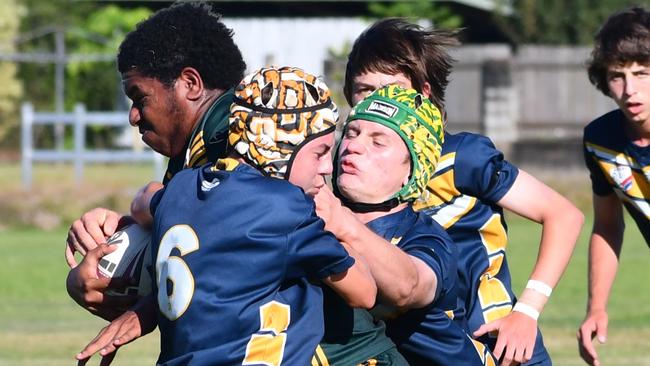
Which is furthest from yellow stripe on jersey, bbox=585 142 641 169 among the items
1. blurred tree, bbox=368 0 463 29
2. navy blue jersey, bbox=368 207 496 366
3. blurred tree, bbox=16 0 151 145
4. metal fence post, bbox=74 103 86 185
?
blurred tree, bbox=16 0 151 145

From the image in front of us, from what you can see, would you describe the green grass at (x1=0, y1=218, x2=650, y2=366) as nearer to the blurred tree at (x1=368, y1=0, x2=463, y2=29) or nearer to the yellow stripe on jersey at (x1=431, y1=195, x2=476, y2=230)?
the yellow stripe on jersey at (x1=431, y1=195, x2=476, y2=230)

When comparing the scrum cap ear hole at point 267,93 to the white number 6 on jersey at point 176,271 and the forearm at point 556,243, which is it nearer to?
the white number 6 on jersey at point 176,271

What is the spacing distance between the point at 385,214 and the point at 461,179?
689 mm

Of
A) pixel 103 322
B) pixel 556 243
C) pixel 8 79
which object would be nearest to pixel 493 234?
pixel 556 243

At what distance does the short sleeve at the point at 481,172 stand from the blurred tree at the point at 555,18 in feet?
92.6

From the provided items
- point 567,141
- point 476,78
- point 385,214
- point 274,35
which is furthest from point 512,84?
point 385,214

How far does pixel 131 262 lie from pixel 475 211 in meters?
1.26

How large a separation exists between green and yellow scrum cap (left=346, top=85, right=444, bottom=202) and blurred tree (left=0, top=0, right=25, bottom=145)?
31.5 meters

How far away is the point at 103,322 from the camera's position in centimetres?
1169

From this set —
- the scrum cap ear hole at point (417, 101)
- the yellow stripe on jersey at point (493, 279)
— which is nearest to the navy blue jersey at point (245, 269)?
the scrum cap ear hole at point (417, 101)

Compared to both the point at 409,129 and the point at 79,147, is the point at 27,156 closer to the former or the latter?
the point at 79,147

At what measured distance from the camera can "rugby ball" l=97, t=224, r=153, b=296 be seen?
4023 mm

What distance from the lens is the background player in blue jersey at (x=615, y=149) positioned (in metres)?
5.60

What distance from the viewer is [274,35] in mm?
33031
